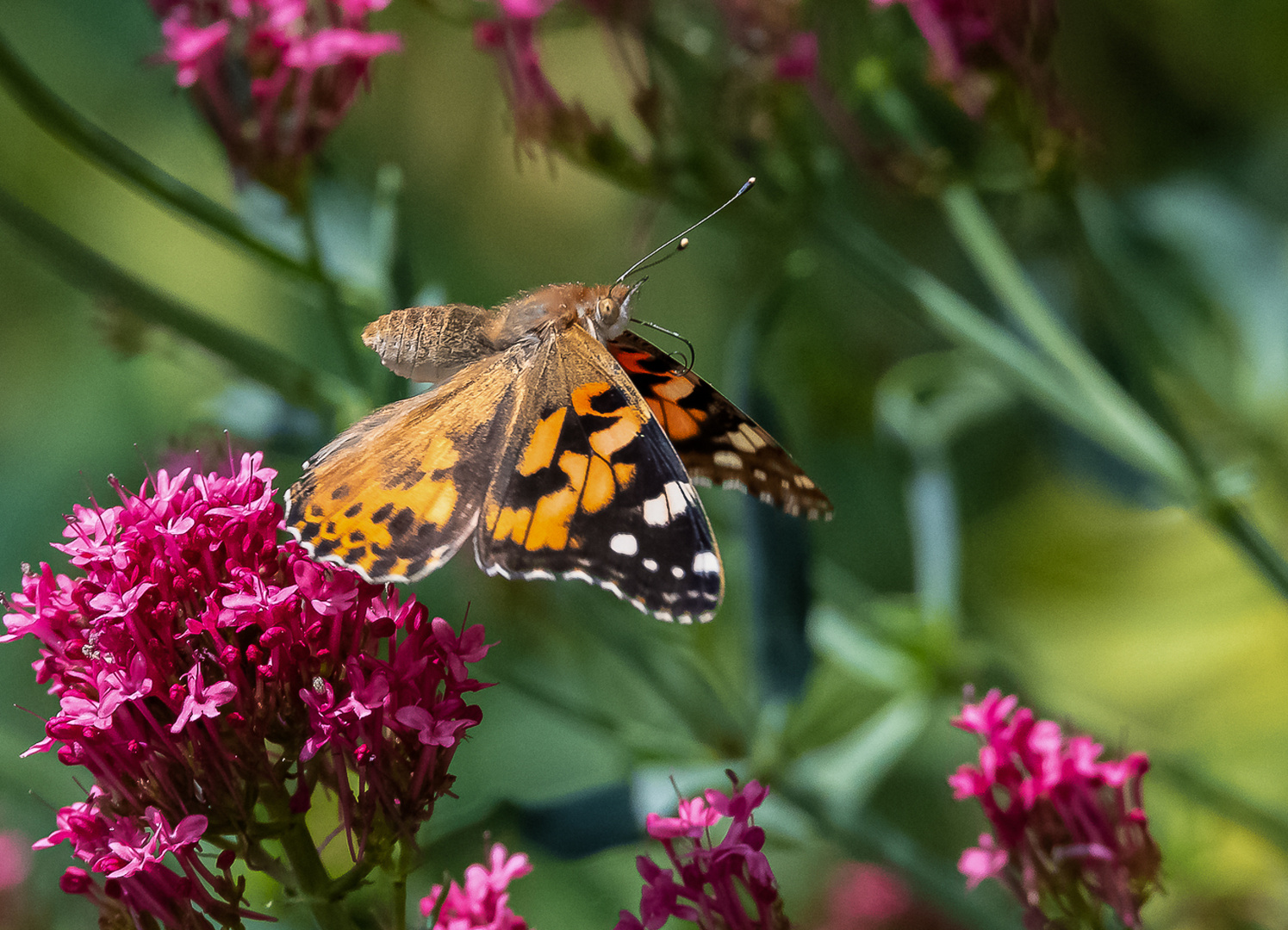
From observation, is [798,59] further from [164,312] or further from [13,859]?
[13,859]

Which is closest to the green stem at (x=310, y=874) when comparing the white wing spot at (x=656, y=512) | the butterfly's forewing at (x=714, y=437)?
the white wing spot at (x=656, y=512)

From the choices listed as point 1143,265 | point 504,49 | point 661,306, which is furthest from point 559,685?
point 1143,265

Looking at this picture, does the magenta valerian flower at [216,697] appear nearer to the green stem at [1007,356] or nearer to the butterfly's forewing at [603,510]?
the butterfly's forewing at [603,510]

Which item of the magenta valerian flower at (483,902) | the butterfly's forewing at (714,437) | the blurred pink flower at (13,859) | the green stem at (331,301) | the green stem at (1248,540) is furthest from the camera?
the blurred pink flower at (13,859)

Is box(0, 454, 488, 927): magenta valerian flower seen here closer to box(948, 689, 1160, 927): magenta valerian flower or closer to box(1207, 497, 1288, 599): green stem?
box(948, 689, 1160, 927): magenta valerian flower

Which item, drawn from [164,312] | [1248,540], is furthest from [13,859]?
[1248,540]

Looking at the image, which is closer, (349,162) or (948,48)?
(948,48)

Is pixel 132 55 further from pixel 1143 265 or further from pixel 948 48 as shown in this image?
pixel 1143 265
